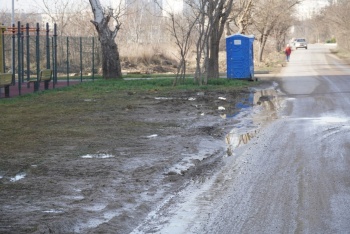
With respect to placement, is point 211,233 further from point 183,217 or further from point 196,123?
point 196,123

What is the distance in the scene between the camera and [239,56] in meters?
30.6

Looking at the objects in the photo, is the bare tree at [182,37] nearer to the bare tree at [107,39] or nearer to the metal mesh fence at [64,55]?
the bare tree at [107,39]


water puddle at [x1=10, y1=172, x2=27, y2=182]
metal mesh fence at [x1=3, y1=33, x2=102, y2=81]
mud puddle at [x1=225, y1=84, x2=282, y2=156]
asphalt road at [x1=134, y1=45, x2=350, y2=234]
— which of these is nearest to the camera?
asphalt road at [x1=134, y1=45, x2=350, y2=234]

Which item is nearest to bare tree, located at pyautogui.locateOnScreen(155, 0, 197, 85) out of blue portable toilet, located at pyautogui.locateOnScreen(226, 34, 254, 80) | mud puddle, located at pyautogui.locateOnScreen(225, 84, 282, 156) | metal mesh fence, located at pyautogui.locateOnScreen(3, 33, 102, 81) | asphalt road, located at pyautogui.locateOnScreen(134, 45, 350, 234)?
blue portable toilet, located at pyautogui.locateOnScreen(226, 34, 254, 80)

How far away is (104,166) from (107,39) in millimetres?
23880

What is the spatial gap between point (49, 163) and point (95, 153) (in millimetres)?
1090

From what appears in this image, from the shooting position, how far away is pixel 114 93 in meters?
24.0

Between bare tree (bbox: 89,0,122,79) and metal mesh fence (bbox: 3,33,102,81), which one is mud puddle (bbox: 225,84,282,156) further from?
metal mesh fence (bbox: 3,33,102,81)

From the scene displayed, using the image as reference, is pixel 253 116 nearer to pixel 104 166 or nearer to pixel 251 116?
pixel 251 116

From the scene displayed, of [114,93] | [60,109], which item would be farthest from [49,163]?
[114,93]

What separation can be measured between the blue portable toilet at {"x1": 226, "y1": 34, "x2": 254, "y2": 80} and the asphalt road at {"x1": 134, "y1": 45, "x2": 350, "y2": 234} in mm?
16471

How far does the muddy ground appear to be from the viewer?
720cm

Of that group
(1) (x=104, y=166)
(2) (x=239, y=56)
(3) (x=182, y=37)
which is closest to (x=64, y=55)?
(3) (x=182, y=37)

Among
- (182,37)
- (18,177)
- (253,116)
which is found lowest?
(18,177)
